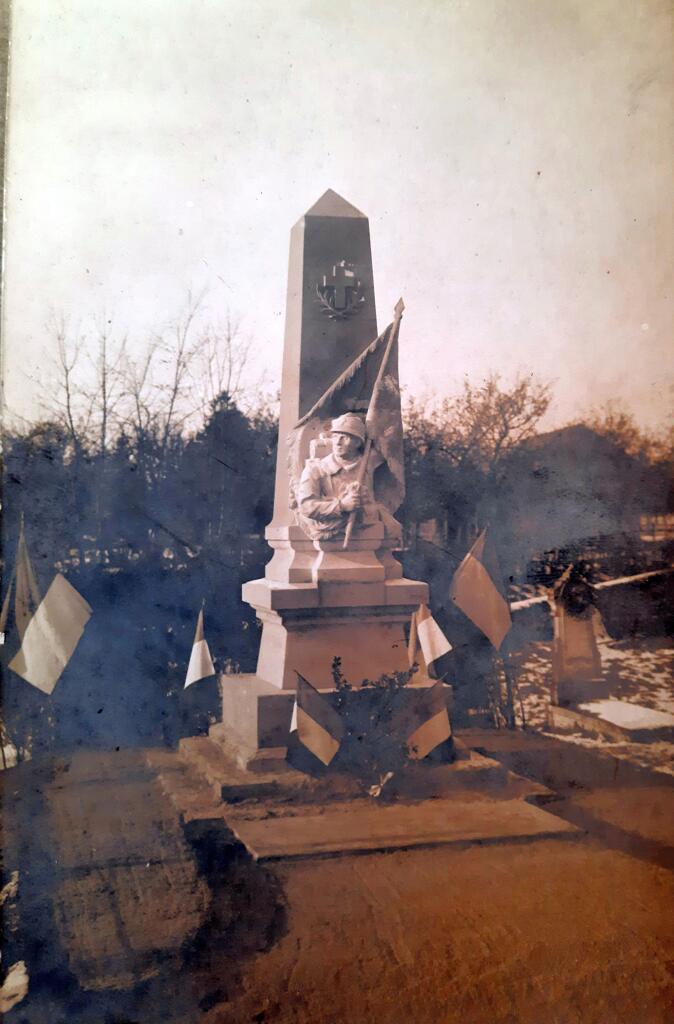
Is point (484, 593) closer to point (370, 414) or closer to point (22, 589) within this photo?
point (370, 414)

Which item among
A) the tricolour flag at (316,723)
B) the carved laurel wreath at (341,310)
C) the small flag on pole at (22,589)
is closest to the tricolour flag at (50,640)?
the small flag on pole at (22,589)

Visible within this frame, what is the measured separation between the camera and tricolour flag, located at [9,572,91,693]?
12.8 feet

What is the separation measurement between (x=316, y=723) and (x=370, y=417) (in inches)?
74.4

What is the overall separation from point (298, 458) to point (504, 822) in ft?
8.00

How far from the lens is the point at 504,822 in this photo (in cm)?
407

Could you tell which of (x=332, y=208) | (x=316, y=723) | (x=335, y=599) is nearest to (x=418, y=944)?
(x=316, y=723)

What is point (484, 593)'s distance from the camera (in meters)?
4.96

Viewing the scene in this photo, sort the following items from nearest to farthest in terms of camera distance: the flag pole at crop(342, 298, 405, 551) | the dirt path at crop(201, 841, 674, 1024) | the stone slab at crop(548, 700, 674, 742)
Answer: the dirt path at crop(201, 841, 674, 1024), the stone slab at crop(548, 700, 674, 742), the flag pole at crop(342, 298, 405, 551)

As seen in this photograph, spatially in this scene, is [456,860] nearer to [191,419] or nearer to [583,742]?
[583,742]

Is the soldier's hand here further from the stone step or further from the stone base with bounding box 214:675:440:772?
the stone step

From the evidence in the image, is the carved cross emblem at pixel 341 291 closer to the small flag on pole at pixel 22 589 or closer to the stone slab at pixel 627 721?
the small flag on pole at pixel 22 589

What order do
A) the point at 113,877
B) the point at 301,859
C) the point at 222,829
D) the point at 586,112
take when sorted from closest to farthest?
the point at 113,877 < the point at 301,859 < the point at 222,829 < the point at 586,112

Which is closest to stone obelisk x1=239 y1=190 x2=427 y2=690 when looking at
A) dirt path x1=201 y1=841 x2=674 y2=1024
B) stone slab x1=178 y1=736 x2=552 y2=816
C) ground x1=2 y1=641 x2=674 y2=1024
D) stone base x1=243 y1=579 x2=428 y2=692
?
stone base x1=243 y1=579 x2=428 y2=692

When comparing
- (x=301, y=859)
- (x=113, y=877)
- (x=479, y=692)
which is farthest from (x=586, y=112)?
(x=113, y=877)
